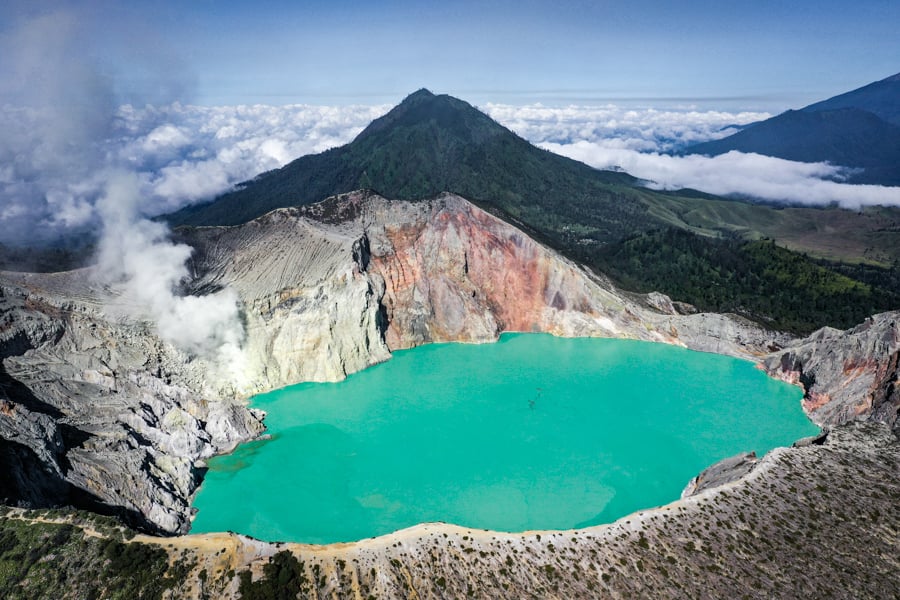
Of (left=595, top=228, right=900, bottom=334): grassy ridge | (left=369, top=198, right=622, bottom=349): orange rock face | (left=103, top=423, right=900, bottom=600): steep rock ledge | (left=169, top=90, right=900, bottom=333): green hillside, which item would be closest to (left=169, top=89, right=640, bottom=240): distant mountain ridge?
(left=169, top=90, right=900, bottom=333): green hillside

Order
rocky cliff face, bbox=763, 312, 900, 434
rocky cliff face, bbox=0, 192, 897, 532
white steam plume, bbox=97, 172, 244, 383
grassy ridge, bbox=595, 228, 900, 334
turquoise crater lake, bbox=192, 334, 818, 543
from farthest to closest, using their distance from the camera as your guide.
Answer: grassy ridge, bbox=595, 228, 900, 334
white steam plume, bbox=97, 172, 244, 383
rocky cliff face, bbox=763, 312, 900, 434
turquoise crater lake, bbox=192, 334, 818, 543
rocky cliff face, bbox=0, 192, 897, 532

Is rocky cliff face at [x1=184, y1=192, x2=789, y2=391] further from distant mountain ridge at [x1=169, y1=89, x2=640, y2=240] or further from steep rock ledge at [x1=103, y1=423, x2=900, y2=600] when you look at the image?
distant mountain ridge at [x1=169, y1=89, x2=640, y2=240]

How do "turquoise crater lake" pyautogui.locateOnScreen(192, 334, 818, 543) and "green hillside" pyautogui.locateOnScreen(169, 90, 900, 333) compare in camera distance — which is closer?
"turquoise crater lake" pyautogui.locateOnScreen(192, 334, 818, 543)

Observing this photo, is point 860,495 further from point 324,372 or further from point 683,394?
point 324,372

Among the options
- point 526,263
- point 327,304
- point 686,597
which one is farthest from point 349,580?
point 526,263

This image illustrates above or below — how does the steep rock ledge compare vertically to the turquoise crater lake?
above

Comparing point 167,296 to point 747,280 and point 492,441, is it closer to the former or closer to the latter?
point 492,441
